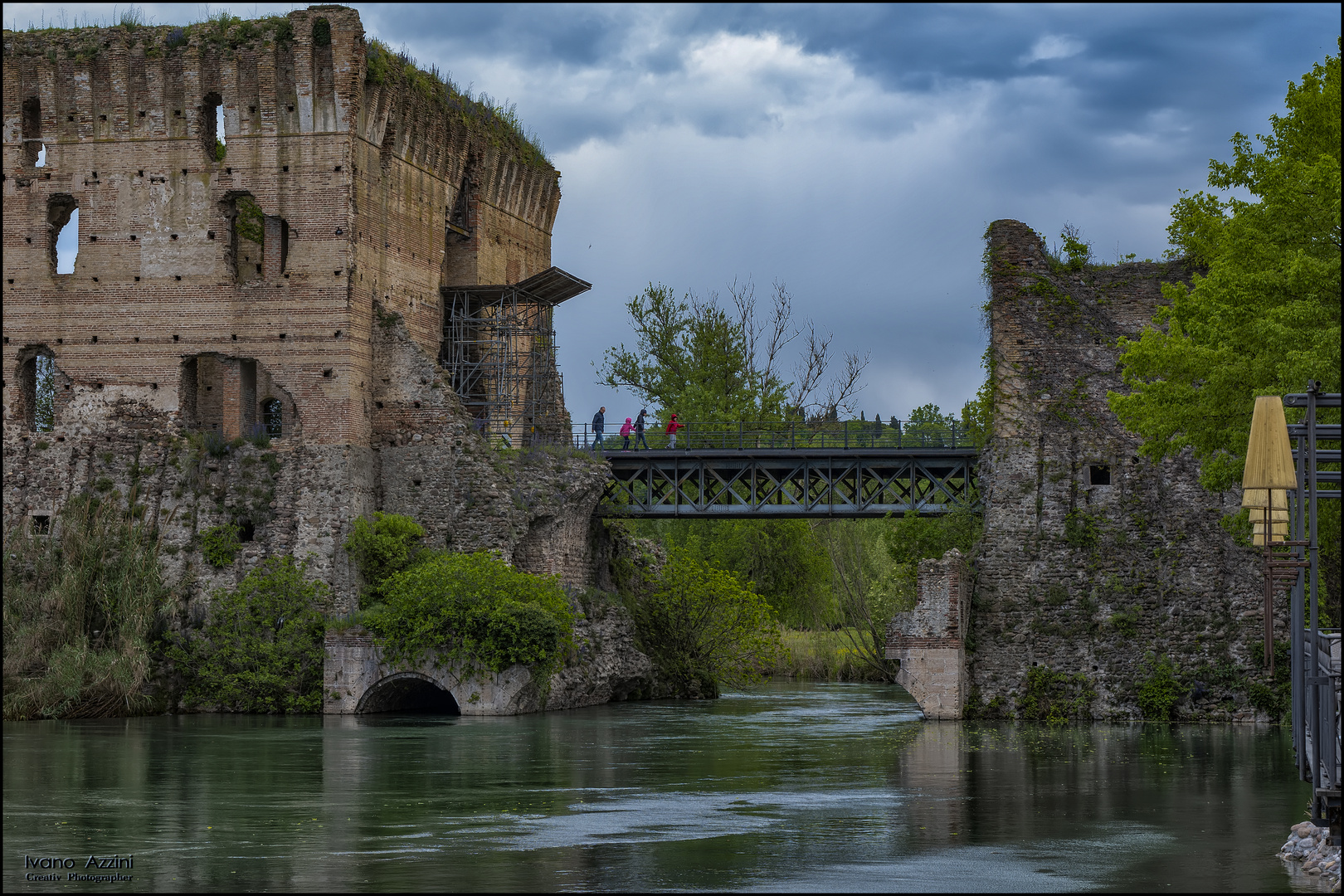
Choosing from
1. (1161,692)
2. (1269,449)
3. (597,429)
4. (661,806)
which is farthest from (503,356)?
(1269,449)

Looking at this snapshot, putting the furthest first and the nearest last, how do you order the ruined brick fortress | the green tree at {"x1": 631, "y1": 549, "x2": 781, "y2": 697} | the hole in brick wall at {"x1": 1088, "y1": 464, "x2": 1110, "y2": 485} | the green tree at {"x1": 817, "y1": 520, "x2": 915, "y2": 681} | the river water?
the green tree at {"x1": 817, "y1": 520, "x2": 915, "y2": 681} → the green tree at {"x1": 631, "y1": 549, "x2": 781, "y2": 697} → the ruined brick fortress → the hole in brick wall at {"x1": 1088, "y1": 464, "x2": 1110, "y2": 485} → the river water

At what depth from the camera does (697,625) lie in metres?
43.9

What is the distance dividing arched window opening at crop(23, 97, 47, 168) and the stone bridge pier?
23578mm

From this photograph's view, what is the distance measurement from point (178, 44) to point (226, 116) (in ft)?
6.79

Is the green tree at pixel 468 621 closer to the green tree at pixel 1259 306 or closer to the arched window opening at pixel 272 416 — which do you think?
the arched window opening at pixel 272 416

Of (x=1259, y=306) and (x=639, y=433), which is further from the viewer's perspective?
(x=639, y=433)

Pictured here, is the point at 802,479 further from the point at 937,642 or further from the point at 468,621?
the point at 468,621

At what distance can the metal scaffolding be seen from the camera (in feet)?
140

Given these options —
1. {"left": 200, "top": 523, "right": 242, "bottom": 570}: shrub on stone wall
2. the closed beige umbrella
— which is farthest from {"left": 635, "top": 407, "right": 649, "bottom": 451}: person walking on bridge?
the closed beige umbrella

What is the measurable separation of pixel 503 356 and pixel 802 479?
8404 millimetres

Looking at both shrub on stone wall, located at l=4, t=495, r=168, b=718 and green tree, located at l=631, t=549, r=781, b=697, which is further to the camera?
green tree, located at l=631, t=549, r=781, b=697

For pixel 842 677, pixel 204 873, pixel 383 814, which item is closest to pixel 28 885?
pixel 204 873

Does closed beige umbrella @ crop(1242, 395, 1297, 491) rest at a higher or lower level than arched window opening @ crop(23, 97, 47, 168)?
lower

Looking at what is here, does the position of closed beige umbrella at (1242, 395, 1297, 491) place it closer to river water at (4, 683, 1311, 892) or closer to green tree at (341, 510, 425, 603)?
river water at (4, 683, 1311, 892)
